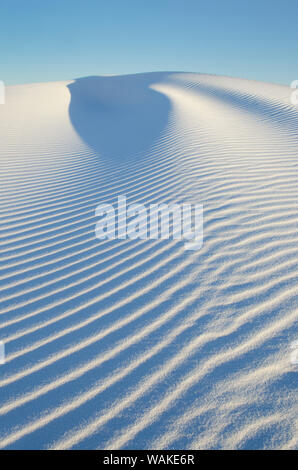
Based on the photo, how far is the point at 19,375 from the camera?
2107 millimetres

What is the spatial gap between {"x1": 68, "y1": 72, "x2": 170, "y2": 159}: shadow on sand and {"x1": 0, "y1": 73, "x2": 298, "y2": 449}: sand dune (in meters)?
1.47

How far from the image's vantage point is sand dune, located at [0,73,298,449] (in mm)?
1770

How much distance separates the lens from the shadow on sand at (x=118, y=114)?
24.6ft

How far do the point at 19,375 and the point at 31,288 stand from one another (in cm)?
99

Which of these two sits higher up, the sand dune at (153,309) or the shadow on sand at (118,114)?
the shadow on sand at (118,114)

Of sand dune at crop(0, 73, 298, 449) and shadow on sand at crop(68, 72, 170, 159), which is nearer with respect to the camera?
sand dune at crop(0, 73, 298, 449)

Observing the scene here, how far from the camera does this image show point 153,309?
8.43ft

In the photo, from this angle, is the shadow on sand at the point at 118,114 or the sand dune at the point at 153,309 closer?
the sand dune at the point at 153,309

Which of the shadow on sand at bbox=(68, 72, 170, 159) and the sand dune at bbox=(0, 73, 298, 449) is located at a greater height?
the shadow on sand at bbox=(68, 72, 170, 159)

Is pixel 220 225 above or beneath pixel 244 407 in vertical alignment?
above

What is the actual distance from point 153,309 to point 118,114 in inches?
382

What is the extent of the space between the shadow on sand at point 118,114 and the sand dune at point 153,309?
147cm
